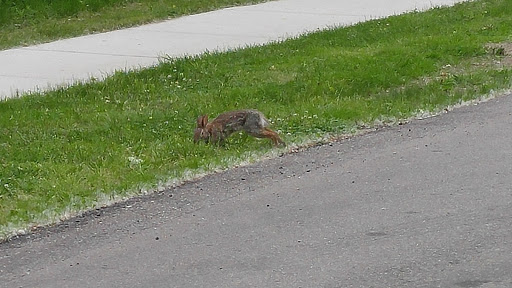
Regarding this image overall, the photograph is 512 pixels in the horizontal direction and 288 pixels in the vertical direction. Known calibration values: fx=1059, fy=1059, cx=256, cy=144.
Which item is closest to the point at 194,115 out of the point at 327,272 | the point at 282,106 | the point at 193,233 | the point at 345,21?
the point at 282,106

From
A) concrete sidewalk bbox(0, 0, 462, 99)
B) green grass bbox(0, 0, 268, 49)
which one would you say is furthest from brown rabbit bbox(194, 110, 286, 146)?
green grass bbox(0, 0, 268, 49)

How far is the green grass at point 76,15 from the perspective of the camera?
13.9m

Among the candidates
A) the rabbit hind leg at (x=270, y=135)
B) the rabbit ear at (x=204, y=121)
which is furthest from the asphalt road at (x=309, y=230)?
the rabbit ear at (x=204, y=121)

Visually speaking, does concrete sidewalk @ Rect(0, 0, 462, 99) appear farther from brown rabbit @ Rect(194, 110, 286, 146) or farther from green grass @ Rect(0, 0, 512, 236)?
brown rabbit @ Rect(194, 110, 286, 146)

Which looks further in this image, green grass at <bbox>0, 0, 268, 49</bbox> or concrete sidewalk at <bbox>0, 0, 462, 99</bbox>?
green grass at <bbox>0, 0, 268, 49</bbox>

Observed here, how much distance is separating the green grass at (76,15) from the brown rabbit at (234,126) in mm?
5486

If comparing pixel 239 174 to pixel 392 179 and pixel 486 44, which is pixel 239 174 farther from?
pixel 486 44

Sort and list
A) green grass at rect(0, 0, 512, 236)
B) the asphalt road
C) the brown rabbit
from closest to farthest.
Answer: the asphalt road < green grass at rect(0, 0, 512, 236) < the brown rabbit

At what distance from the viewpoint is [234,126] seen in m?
8.42

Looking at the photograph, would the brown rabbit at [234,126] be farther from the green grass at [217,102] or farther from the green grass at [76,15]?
the green grass at [76,15]

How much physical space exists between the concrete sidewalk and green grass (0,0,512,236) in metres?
0.75

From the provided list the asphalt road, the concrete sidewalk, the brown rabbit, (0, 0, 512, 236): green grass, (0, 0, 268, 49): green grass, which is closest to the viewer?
the asphalt road

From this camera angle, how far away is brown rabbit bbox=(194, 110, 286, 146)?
841 centimetres

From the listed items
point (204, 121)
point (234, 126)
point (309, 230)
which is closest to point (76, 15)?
point (204, 121)
